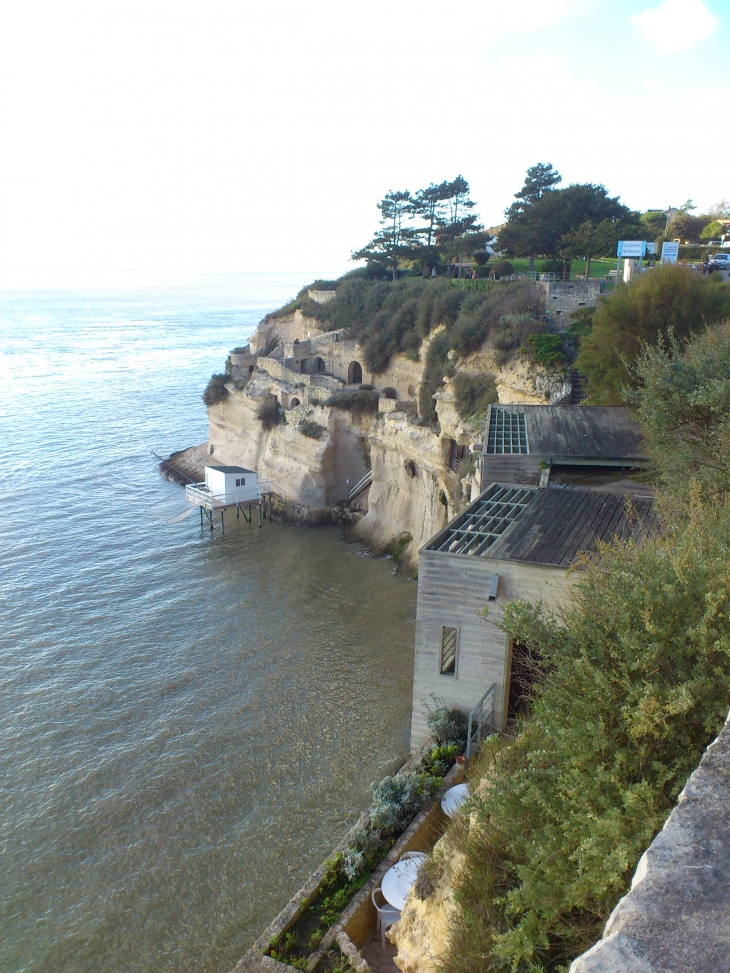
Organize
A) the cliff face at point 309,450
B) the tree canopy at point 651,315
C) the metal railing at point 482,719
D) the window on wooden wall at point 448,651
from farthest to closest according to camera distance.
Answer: the cliff face at point 309,450, the tree canopy at point 651,315, the window on wooden wall at point 448,651, the metal railing at point 482,719

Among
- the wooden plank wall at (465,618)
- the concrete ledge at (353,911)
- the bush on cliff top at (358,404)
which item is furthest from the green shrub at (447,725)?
the bush on cliff top at (358,404)

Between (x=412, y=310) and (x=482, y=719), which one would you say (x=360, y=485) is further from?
(x=482, y=719)

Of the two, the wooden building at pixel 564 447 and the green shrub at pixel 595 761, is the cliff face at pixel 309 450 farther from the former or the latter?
the green shrub at pixel 595 761

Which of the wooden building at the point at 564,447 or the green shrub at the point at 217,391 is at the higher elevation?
the wooden building at the point at 564,447

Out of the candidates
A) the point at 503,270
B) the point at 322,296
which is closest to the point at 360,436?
the point at 503,270

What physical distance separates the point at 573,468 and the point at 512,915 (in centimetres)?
1231

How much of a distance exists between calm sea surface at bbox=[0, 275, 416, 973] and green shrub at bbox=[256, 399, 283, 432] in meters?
6.37

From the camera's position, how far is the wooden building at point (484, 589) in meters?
11.3

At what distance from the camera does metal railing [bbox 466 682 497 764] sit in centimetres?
1158

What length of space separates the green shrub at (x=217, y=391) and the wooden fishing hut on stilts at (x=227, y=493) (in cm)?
751

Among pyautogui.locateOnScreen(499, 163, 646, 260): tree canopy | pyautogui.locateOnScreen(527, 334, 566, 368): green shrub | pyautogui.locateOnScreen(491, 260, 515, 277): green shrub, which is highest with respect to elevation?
pyautogui.locateOnScreen(499, 163, 646, 260): tree canopy

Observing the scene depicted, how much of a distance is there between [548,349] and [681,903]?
25.3m

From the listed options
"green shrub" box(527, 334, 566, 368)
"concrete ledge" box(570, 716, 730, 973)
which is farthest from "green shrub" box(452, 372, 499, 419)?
"concrete ledge" box(570, 716, 730, 973)

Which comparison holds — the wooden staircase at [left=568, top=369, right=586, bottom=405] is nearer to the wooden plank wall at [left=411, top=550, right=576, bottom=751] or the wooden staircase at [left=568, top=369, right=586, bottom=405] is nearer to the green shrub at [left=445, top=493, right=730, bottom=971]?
the wooden plank wall at [left=411, top=550, right=576, bottom=751]
